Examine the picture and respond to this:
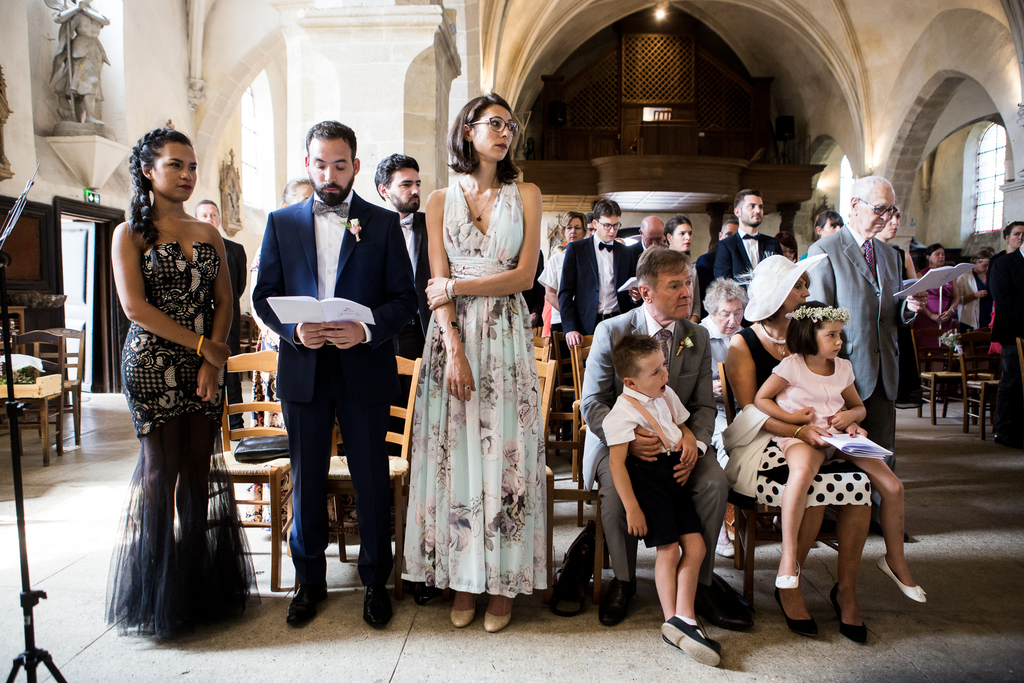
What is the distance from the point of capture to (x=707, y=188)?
13.8 metres

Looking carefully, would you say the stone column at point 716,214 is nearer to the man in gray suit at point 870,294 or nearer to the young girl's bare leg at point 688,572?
the man in gray suit at point 870,294

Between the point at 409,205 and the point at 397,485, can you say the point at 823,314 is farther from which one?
the point at 409,205

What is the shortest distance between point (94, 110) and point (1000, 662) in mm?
9984

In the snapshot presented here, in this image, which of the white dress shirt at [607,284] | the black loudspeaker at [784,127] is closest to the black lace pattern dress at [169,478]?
the white dress shirt at [607,284]

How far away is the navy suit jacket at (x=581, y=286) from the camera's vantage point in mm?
5062

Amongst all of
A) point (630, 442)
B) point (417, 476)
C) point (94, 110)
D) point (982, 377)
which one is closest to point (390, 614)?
point (417, 476)

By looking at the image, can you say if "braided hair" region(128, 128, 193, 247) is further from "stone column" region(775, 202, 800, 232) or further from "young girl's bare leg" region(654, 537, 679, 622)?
"stone column" region(775, 202, 800, 232)

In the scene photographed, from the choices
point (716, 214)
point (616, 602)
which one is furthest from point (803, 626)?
point (716, 214)

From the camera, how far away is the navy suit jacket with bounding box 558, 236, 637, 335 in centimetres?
506

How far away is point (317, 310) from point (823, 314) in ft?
6.27

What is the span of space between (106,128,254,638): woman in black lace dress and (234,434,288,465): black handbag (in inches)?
17.0

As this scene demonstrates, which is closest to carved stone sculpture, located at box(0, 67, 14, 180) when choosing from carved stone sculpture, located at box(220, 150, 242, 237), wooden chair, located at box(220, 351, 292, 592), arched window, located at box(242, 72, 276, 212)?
carved stone sculpture, located at box(220, 150, 242, 237)

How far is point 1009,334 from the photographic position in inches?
207

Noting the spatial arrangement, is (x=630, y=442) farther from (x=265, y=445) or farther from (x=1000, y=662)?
(x=265, y=445)
